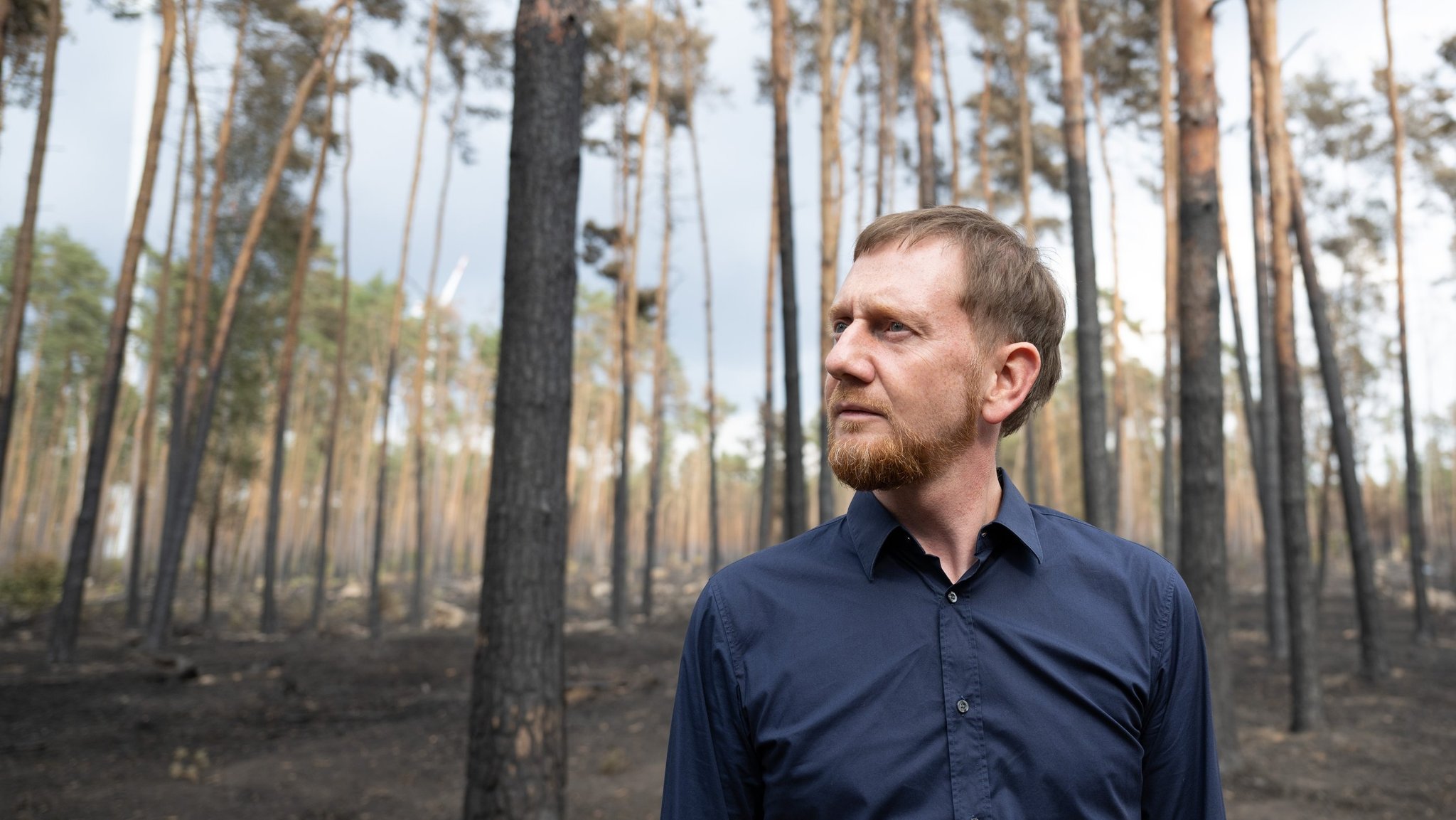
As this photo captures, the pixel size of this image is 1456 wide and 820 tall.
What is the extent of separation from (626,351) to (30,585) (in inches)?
509

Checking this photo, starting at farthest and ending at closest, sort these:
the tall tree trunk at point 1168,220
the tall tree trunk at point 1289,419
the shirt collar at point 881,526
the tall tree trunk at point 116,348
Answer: the tall tree trunk at point 1168,220
the tall tree trunk at point 116,348
the tall tree trunk at point 1289,419
the shirt collar at point 881,526

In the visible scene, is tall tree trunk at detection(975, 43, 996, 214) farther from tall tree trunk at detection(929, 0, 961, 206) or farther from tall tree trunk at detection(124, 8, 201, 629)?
tall tree trunk at detection(124, 8, 201, 629)

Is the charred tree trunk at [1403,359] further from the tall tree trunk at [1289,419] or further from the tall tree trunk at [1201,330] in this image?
the tall tree trunk at [1201,330]

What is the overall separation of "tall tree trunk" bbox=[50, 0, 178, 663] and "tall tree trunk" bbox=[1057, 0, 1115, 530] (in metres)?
11.0

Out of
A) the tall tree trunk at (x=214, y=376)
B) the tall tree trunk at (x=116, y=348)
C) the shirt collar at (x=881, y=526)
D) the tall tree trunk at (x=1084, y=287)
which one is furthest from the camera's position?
the tall tree trunk at (x=214, y=376)

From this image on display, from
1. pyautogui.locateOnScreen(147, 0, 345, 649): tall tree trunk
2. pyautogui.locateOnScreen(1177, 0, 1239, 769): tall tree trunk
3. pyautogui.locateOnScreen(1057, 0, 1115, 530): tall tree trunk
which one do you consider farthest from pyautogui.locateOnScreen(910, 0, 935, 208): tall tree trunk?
pyautogui.locateOnScreen(147, 0, 345, 649): tall tree trunk

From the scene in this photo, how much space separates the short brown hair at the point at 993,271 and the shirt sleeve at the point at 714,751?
0.58m

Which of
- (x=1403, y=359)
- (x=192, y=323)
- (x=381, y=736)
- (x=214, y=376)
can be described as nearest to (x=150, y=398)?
(x=192, y=323)

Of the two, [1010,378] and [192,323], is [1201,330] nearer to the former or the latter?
[1010,378]

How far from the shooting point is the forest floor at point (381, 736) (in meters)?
6.30

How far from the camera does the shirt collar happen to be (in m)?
1.31

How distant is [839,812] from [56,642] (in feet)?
45.1

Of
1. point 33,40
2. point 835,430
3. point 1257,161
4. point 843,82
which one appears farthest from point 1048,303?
point 33,40

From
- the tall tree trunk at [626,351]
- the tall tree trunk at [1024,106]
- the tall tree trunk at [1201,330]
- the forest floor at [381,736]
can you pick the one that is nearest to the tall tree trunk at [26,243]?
the forest floor at [381,736]
